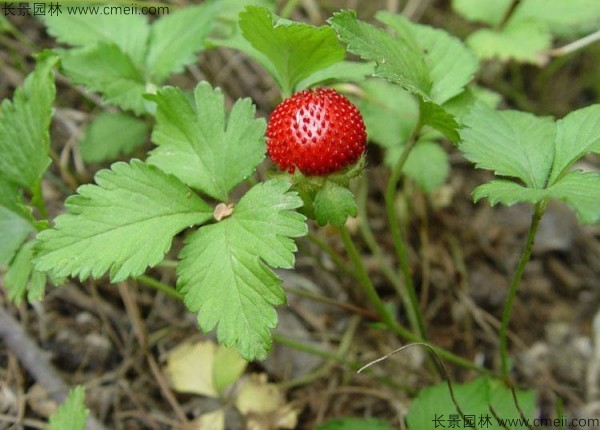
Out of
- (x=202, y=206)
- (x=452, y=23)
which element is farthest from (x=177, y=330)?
(x=452, y=23)

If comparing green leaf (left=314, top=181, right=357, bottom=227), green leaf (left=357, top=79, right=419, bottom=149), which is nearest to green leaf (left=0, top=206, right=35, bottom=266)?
green leaf (left=314, top=181, right=357, bottom=227)

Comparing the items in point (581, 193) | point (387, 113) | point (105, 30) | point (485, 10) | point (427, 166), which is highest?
point (485, 10)

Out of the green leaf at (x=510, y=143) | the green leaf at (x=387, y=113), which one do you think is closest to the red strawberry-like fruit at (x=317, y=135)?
the green leaf at (x=510, y=143)

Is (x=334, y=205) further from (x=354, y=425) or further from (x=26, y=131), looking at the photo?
(x=26, y=131)

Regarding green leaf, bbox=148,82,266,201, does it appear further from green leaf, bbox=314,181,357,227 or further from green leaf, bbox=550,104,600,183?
green leaf, bbox=550,104,600,183

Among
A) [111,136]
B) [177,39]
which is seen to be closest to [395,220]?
[177,39]

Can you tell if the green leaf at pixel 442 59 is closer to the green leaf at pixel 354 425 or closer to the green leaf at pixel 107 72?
the green leaf at pixel 107 72
